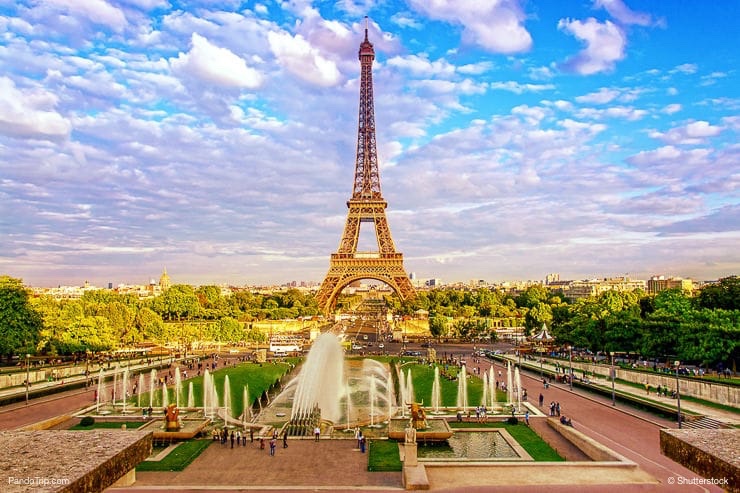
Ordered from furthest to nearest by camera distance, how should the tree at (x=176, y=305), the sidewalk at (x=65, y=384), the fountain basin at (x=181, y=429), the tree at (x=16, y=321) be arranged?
the tree at (x=176, y=305) < the tree at (x=16, y=321) < the sidewalk at (x=65, y=384) < the fountain basin at (x=181, y=429)

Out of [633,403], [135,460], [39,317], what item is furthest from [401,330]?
[135,460]

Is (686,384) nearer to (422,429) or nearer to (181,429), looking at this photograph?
(422,429)

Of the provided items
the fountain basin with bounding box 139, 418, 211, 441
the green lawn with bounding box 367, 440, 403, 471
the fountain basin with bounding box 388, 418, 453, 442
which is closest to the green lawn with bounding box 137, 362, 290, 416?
the fountain basin with bounding box 139, 418, 211, 441

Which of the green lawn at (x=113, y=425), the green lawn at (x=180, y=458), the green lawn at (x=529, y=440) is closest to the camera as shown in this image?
the green lawn at (x=180, y=458)

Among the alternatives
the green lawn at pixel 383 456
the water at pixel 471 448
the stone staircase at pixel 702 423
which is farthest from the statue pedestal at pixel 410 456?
the stone staircase at pixel 702 423

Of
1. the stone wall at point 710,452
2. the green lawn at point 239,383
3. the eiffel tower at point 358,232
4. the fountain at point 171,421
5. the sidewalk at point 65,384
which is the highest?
the eiffel tower at point 358,232

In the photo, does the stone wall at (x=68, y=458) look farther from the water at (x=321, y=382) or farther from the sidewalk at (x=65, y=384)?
the sidewalk at (x=65, y=384)
